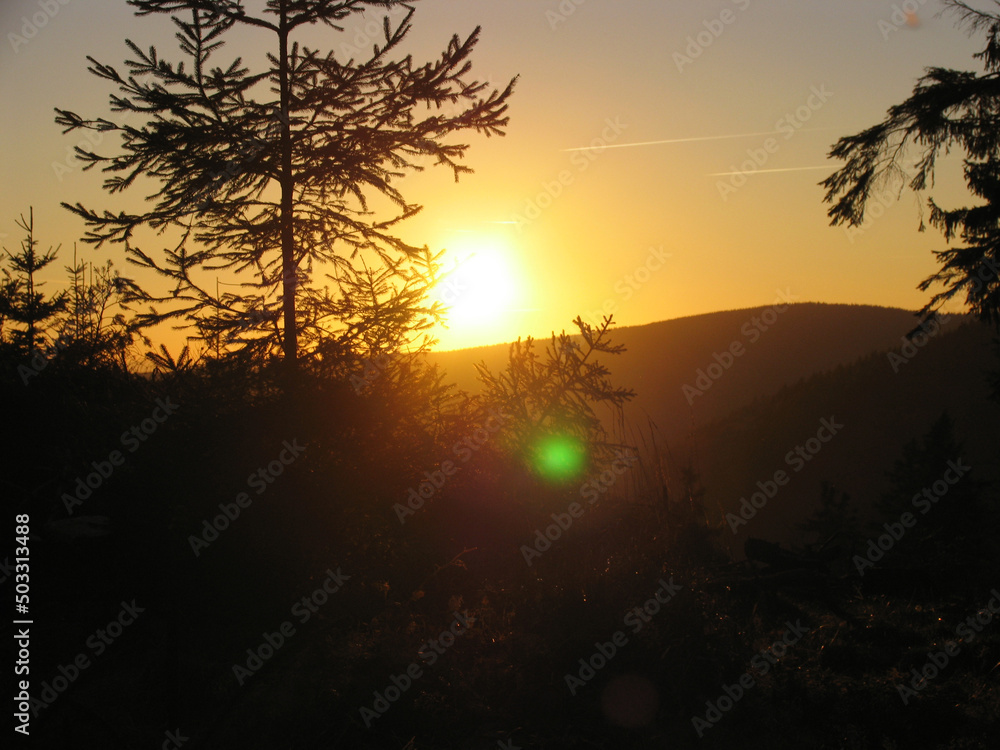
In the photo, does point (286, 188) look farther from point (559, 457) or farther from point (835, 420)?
point (835, 420)

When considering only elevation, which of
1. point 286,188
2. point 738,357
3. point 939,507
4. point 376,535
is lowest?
point 939,507

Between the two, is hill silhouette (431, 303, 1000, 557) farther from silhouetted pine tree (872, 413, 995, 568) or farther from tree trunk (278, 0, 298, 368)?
tree trunk (278, 0, 298, 368)

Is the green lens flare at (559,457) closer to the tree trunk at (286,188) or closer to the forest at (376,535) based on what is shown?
the forest at (376,535)

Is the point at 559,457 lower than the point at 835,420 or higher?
higher

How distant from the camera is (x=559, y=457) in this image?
29.5ft

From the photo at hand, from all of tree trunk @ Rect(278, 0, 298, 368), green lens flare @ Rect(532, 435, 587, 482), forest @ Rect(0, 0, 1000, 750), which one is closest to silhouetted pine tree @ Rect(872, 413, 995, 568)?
forest @ Rect(0, 0, 1000, 750)

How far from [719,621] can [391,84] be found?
25.4 feet

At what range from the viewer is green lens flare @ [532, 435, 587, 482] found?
8906mm

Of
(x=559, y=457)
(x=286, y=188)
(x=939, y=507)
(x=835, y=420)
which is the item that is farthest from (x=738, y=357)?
(x=286, y=188)

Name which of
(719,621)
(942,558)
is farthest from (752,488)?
(719,621)

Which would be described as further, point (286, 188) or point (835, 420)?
point (835, 420)

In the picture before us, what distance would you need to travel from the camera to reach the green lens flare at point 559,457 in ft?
29.2

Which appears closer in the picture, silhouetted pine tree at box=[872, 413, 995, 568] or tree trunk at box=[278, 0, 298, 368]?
tree trunk at box=[278, 0, 298, 368]

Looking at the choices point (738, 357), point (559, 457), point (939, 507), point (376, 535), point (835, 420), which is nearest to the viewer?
point (376, 535)
